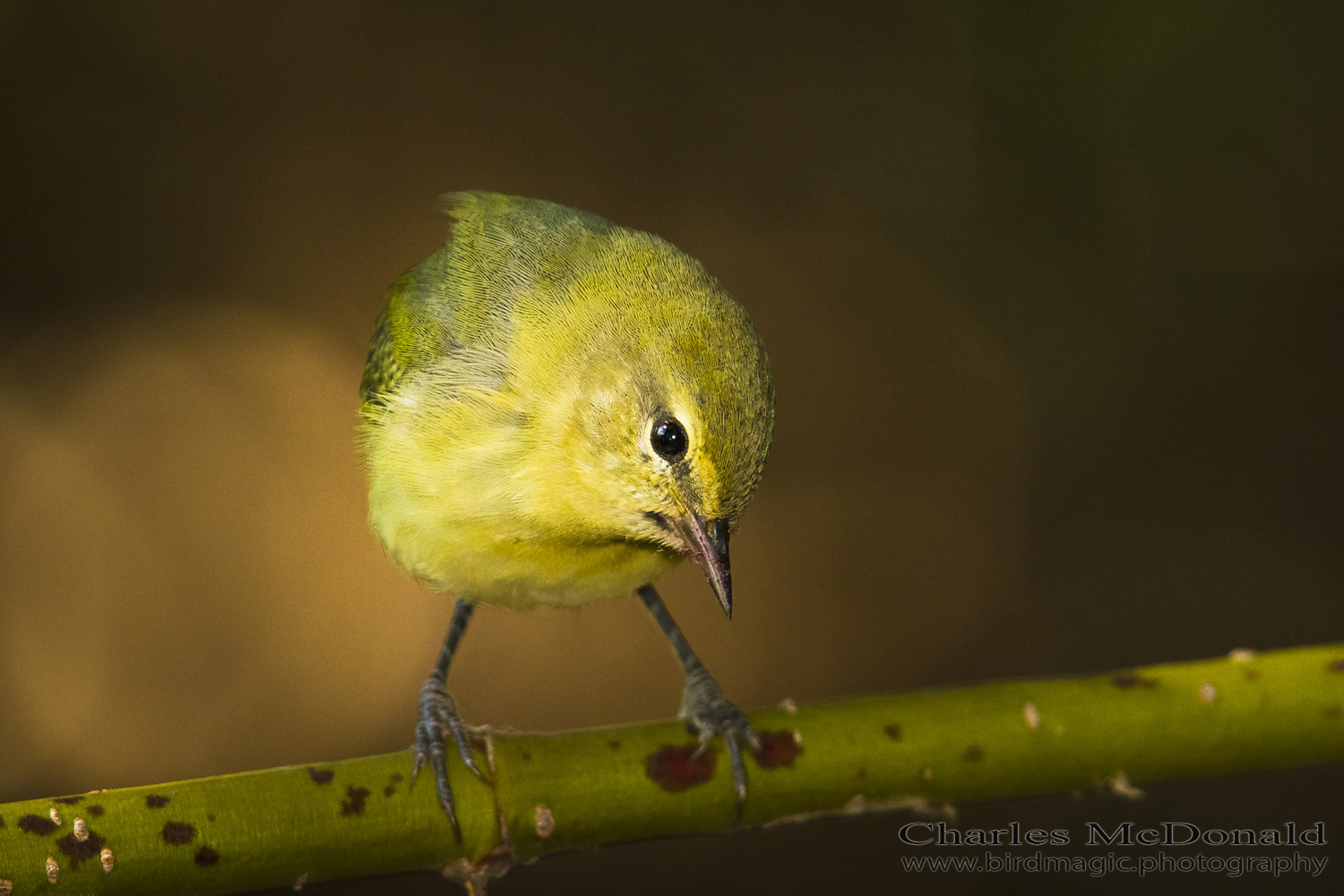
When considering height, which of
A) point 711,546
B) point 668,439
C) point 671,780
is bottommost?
point 671,780

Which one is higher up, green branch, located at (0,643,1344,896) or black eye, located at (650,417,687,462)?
black eye, located at (650,417,687,462)

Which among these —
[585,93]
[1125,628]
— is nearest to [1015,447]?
[1125,628]

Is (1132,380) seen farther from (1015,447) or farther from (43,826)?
(43,826)

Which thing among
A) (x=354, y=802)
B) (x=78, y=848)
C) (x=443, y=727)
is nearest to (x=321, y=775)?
(x=354, y=802)

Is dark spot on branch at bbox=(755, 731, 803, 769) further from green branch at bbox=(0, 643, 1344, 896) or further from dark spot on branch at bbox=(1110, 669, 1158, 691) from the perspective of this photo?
dark spot on branch at bbox=(1110, 669, 1158, 691)

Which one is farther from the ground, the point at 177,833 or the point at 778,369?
the point at 778,369

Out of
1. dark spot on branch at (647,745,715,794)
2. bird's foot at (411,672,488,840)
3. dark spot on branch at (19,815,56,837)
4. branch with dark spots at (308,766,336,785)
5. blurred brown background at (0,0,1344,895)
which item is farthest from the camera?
blurred brown background at (0,0,1344,895)

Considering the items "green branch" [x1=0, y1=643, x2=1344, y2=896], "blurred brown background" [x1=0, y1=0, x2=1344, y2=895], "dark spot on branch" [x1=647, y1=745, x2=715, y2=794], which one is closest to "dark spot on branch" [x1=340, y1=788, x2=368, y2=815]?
"green branch" [x1=0, y1=643, x2=1344, y2=896]

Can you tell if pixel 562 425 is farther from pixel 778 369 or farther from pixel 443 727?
pixel 778 369
